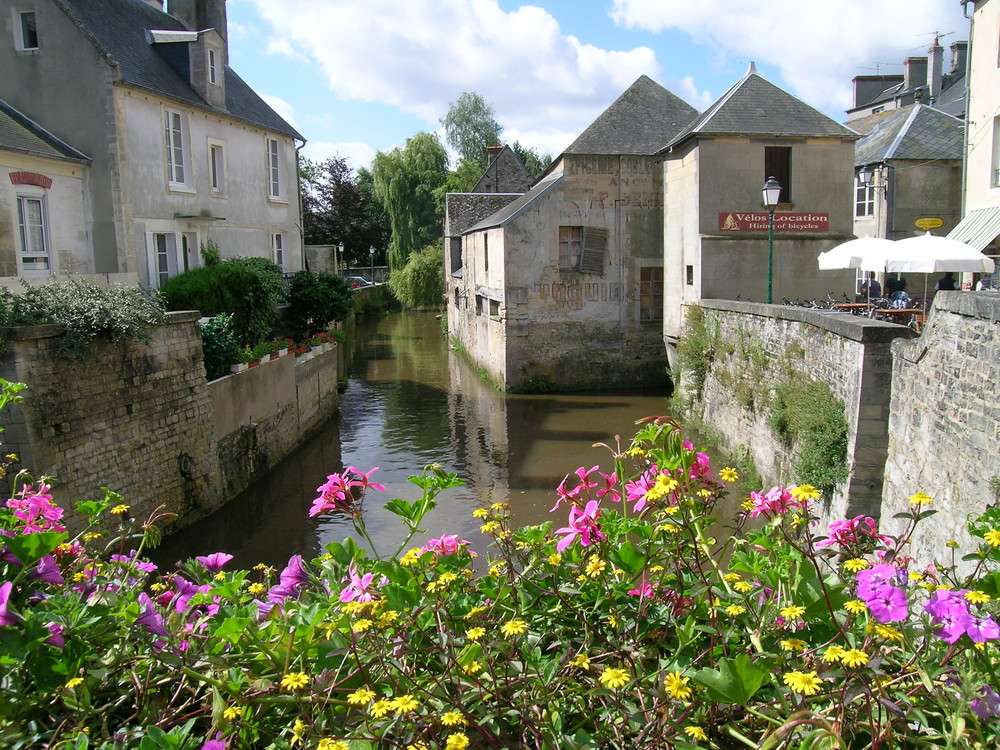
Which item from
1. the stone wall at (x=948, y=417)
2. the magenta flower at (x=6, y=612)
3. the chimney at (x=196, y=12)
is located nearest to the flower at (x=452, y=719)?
the magenta flower at (x=6, y=612)

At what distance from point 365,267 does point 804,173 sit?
46.8 metres

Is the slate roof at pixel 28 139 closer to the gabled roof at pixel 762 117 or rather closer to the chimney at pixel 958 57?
the gabled roof at pixel 762 117

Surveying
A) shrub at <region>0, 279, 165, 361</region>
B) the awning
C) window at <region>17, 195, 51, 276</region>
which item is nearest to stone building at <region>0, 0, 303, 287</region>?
window at <region>17, 195, 51, 276</region>

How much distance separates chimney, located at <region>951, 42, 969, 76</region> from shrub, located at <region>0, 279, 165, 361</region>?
34.6 meters

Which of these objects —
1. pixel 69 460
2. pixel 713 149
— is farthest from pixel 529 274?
pixel 69 460

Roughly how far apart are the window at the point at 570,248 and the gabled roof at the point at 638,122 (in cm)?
207

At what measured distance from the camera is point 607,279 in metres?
22.0

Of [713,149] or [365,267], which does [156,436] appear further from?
[365,267]

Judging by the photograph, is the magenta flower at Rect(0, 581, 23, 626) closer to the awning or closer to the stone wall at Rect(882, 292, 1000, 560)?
the stone wall at Rect(882, 292, 1000, 560)

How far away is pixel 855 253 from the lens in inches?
520

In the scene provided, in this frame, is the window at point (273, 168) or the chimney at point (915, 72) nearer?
the window at point (273, 168)

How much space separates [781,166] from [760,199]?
980 millimetres

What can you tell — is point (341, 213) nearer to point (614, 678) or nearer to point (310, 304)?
point (310, 304)

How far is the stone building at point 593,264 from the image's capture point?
21.6 metres
